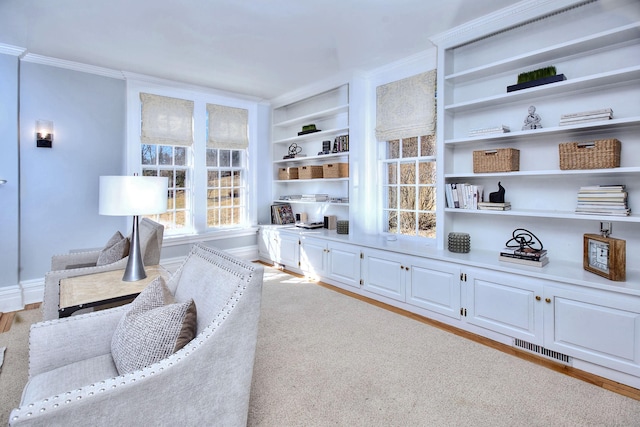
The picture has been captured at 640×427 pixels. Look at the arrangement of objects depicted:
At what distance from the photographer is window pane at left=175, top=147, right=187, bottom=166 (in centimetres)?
470

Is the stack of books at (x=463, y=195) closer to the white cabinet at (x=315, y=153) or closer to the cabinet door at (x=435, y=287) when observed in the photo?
the cabinet door at (x=435, y=287)

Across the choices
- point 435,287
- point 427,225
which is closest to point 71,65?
point 427,225

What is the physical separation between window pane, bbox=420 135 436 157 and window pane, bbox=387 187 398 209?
1.83 ft

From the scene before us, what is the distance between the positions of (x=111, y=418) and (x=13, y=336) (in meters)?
2.58

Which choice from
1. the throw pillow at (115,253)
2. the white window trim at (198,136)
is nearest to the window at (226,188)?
the white window trim at (198,136)

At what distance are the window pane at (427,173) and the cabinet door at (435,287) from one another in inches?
41.3

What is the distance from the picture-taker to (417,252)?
10.4 ft

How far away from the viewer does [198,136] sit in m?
4.78

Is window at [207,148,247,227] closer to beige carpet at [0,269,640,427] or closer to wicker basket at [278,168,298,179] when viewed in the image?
wicker basket at [278,168,298,179]

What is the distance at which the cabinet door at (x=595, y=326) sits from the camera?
2037mm

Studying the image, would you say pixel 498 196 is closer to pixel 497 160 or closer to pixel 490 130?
pixel 497 160

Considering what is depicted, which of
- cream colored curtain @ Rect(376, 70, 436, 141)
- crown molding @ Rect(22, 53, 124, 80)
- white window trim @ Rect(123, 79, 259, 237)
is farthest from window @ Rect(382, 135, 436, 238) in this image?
crown molding @ Rect(22, 53, 124, 80)

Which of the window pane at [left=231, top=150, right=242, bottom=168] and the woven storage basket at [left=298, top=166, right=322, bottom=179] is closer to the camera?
the woven storage basket at [left=298, top=166, right=322, bottom=179]

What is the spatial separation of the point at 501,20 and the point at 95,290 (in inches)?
142
